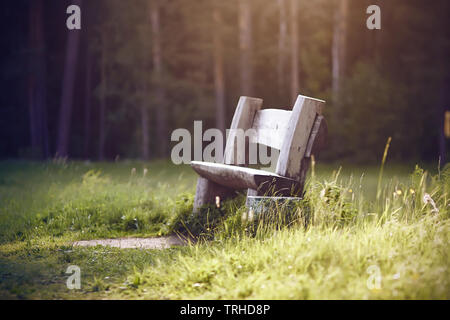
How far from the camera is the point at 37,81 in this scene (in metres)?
23.8

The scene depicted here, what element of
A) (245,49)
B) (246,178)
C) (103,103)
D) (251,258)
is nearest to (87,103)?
(103,103)

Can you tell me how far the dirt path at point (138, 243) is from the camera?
5.16 metres

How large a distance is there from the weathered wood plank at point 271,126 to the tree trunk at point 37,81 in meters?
18.9

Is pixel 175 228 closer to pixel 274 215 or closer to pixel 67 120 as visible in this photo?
pixel 274 215

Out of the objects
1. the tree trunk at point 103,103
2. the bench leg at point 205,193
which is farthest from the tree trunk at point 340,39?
the bench leg at point 205,193

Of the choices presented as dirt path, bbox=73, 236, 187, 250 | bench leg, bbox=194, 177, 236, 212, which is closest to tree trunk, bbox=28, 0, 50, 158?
bench leg, bbox=194, 177, 236, 212

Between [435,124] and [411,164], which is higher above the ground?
[435,124]

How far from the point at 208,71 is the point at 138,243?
24.5 meters

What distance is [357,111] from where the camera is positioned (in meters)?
18.9

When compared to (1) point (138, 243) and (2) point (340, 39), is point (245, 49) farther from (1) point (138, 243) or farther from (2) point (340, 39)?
(1) point (138, 243)

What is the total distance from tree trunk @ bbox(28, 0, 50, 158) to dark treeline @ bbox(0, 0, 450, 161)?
0.19 ft

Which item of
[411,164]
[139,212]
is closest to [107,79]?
[411,164]

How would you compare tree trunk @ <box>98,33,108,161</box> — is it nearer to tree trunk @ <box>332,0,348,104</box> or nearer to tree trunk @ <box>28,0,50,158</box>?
tree trunk @ <box>28,0,50,158</box>
